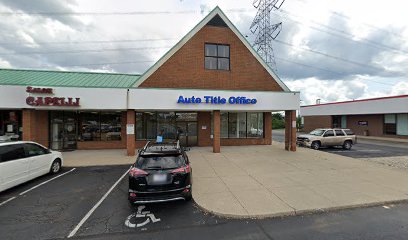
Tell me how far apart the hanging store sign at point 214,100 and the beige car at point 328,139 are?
22.9ft

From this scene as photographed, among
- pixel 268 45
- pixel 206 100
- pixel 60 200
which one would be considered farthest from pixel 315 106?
pixel 60 200

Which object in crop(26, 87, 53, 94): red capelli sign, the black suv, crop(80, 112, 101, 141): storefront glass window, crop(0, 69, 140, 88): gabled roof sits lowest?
the black suv

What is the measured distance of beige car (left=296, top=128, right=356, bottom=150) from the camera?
17547mm

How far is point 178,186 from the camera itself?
5516 mm

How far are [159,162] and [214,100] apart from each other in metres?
8.80

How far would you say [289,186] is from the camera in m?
7.37

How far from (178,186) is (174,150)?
1151 mm

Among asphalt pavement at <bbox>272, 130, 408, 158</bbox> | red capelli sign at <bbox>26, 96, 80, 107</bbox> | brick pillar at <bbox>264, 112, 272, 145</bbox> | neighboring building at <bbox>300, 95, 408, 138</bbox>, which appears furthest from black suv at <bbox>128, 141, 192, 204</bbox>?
neighboring building at <bbox>300, 95, 408, 138</bbox>

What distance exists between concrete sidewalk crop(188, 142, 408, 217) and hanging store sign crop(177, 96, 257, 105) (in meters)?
4.18

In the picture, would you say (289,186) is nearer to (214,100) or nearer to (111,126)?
(214,100)

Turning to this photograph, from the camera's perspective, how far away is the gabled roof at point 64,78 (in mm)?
15438

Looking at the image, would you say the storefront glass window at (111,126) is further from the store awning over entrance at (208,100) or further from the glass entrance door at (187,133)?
the glass entrance door at (187,133)

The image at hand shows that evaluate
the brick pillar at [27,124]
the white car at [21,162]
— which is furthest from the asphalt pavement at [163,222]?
the brick pillar at [27,124]

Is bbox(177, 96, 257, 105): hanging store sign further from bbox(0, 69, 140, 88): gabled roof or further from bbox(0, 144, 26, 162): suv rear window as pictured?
bbox(0, 144, 26, 162): suv rear window
